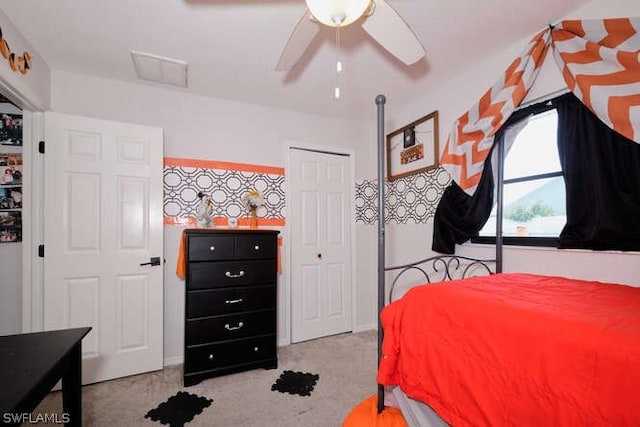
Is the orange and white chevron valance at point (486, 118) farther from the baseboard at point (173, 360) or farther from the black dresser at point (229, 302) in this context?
the baseboard at point (173, 360)

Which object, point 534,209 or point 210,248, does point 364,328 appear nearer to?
point 210,248

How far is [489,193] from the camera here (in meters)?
2.09

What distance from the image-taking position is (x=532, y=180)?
1990 mm

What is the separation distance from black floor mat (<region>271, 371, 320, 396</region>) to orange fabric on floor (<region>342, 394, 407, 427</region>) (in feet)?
1.40

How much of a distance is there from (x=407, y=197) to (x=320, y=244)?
1026mm

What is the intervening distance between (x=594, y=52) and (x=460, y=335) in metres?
1.62

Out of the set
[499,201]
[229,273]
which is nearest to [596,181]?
[499,201]

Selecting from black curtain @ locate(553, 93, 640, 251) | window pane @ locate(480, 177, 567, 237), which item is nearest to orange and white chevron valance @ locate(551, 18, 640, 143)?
black curtain @ locate(553, 93, 640, 251)

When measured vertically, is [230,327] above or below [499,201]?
below

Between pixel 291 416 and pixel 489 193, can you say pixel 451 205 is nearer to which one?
pixel 489 193

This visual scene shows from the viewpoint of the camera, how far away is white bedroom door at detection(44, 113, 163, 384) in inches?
83.9

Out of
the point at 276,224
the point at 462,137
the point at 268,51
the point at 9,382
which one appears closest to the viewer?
the point at 9,382

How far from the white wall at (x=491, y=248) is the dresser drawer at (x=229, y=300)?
132 centimetres

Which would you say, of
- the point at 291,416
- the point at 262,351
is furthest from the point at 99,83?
the point at 291,416
